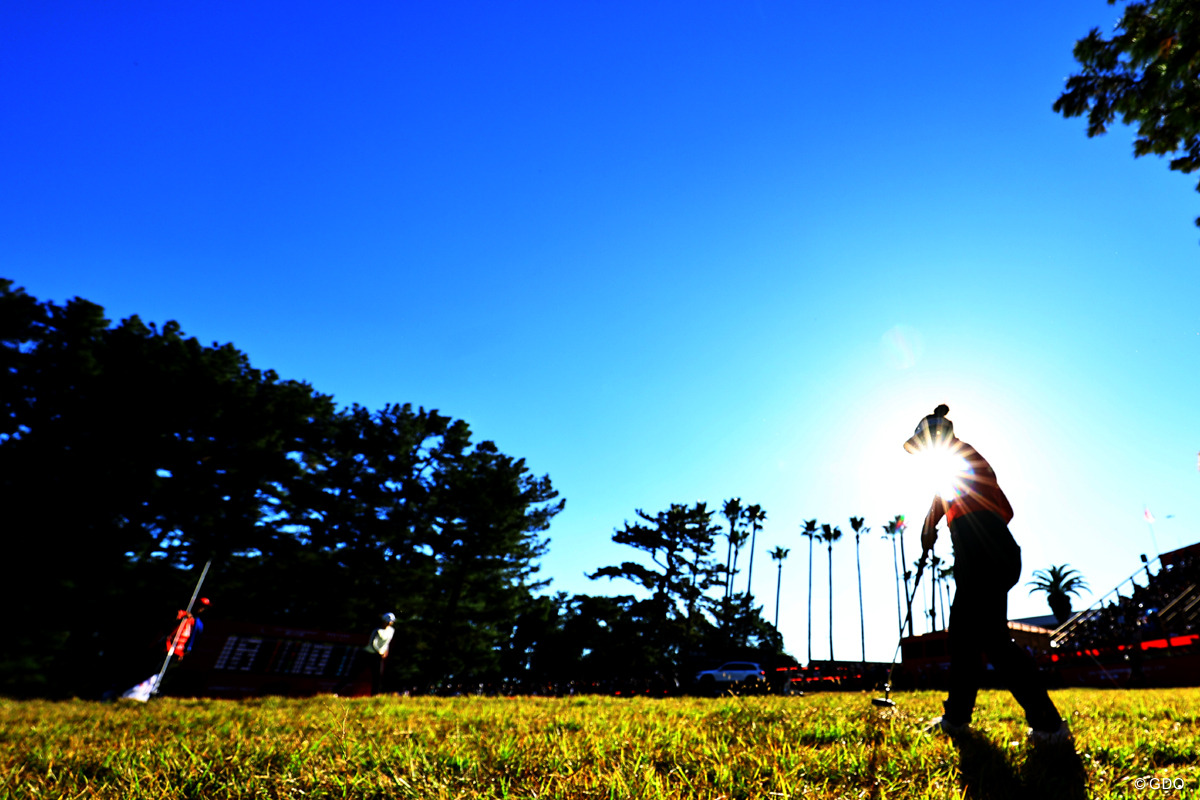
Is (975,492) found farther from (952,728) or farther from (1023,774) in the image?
(1023,774)

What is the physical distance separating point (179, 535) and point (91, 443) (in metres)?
4.95

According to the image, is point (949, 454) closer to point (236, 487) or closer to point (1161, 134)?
point (1161, 134)

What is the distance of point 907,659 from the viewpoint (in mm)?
27641

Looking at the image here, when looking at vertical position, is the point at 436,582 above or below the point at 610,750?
above

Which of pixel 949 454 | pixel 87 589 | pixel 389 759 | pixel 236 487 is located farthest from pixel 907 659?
pixel 87 589

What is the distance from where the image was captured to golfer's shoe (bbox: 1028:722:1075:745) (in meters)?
2.64

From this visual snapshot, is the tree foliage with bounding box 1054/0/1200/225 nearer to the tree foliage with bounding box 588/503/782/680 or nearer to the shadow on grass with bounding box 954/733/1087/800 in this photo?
the shadow on grass with bounding box 954/733/1087/800

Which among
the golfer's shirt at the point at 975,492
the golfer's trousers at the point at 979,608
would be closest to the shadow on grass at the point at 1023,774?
the golfer's trousers at the point at 979,608

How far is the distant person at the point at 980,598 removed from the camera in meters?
2.84

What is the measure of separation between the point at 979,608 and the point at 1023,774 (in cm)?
96

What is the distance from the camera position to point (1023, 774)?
7.38ft

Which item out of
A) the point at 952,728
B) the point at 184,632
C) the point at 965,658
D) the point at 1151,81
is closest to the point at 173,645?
the point at 184,632

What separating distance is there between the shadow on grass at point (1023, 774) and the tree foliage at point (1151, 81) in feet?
24.9

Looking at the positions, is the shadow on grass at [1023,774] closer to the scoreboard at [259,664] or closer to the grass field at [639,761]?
the grass field at [639,761]
